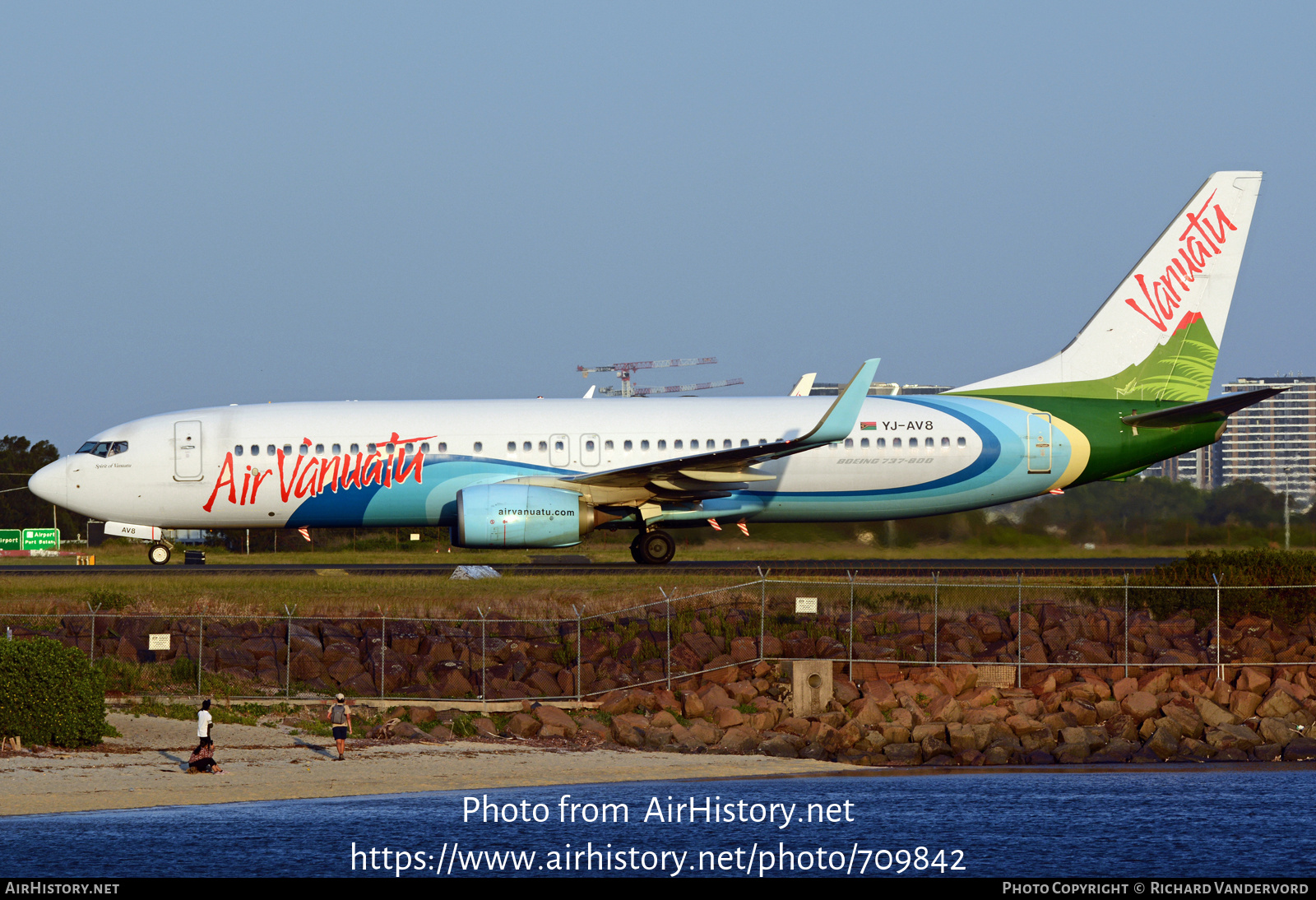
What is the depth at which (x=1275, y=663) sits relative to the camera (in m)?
27.0

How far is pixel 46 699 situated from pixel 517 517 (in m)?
11.6

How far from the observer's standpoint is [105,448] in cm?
3384

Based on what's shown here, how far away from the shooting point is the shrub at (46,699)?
20656 millimetres

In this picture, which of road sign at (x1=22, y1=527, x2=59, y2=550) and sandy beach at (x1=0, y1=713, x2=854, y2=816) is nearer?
sandy beach at (x1=0, y1=713, x2=854, y2=816)

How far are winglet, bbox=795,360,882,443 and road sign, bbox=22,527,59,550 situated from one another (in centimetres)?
3770

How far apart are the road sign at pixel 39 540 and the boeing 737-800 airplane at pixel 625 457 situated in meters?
25.2

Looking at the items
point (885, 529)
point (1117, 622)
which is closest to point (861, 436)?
point (885, 529)

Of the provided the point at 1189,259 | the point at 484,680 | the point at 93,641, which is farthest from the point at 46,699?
the point at 1189,259

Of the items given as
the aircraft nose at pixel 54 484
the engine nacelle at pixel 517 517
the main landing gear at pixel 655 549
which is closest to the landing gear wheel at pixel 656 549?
the main landing gear at pixel 655 549

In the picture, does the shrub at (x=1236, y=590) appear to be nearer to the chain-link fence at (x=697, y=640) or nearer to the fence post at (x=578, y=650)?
the chain-link fence at (x=697, y=640)

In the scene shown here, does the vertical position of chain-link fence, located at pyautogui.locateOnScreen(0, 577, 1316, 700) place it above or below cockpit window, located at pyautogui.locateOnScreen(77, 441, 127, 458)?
below

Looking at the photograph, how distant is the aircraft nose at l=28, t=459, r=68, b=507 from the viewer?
33.7m

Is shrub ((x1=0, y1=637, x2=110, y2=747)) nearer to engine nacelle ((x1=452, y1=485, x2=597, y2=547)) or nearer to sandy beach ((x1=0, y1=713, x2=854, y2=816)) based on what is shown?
sandy beach ((x1=0, y1=713, x2=854, y2=816))

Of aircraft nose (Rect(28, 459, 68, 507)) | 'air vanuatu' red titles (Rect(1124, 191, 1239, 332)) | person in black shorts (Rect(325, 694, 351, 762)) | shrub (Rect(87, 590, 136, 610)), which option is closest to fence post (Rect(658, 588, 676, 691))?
person in black shorts (Rect(325, 694, 351, 762))
